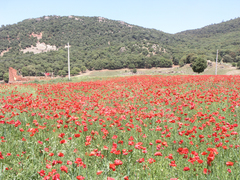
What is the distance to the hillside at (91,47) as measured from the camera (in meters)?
102

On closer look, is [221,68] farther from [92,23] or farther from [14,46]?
[92,23]

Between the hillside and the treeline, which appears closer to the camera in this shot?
the treeline

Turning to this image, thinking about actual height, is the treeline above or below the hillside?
below

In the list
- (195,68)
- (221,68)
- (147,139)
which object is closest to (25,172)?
(147,139)

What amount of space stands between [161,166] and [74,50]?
14127 centimetres

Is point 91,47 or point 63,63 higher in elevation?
point 91,47

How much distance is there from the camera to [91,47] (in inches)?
5763

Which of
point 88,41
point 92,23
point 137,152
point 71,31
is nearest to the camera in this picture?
point 137,152

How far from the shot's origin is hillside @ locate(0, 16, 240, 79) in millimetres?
102438

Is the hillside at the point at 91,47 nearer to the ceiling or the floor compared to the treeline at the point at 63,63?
nearer to the ceiling

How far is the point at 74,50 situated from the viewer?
13438cm

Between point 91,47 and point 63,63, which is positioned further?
point 91,47

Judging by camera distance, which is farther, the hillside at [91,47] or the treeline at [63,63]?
the hillside at [91,47]

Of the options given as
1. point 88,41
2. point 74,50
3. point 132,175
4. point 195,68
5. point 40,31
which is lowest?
point 132,175
